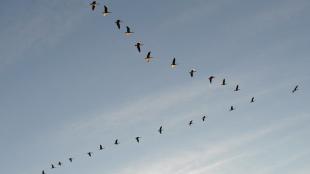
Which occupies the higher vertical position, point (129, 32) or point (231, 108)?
point (129, 32)

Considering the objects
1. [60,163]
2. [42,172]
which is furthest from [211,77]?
[42,172]

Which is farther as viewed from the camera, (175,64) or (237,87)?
(237,87)

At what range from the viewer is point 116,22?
206 feet

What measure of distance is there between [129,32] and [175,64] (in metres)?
7.45

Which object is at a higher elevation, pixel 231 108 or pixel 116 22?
pixel 116 22

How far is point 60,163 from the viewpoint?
92.5 meters

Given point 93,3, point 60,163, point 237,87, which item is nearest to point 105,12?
point 93,3

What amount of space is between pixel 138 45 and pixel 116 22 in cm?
478

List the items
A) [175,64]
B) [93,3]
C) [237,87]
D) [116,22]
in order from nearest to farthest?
1. [93,3]
2. [116,22]
3. [175,64]
4. [237,87]

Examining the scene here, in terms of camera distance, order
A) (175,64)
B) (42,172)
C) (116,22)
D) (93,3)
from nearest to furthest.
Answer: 1. (93,3)
2. (116,22)
3. (175,64)
4. (42,172)

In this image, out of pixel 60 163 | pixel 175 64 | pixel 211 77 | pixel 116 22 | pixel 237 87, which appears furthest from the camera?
pixel 60 163

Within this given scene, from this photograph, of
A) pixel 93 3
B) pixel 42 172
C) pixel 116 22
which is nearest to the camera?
pixel 93 3

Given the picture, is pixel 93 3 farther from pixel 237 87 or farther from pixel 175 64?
pixel 237 87

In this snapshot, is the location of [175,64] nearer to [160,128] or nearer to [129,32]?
[129,32]
